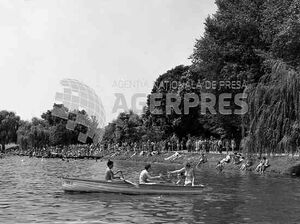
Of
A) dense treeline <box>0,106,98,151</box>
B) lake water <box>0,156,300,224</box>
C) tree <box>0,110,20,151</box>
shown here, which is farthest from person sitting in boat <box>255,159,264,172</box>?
tree <box>0,110,20,151</box>

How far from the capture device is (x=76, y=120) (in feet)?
460

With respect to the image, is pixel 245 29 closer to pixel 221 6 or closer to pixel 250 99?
pixel 221 6

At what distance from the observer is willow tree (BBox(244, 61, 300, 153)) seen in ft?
122

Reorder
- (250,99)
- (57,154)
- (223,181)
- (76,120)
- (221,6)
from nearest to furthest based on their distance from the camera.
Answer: (223,181) < (250,99) < (221,6) < (57,154) < (76,120)

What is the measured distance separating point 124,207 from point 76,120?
11847cm

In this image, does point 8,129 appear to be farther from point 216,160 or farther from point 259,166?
point 259,166

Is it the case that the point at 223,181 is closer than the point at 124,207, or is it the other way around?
the point at 124,207

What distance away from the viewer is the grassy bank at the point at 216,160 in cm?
4297

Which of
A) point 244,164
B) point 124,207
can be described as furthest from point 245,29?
point 124,207

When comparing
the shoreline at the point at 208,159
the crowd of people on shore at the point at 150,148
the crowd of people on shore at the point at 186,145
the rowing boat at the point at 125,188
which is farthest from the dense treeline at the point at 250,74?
the rowing boat at the point at 125,188

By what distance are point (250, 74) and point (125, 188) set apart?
29.7 metres

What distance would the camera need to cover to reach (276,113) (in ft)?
125

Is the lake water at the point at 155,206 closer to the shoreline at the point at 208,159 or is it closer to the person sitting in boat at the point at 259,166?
the shoreline at the point at 208,159

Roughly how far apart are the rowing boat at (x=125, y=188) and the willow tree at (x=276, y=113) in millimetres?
12300
